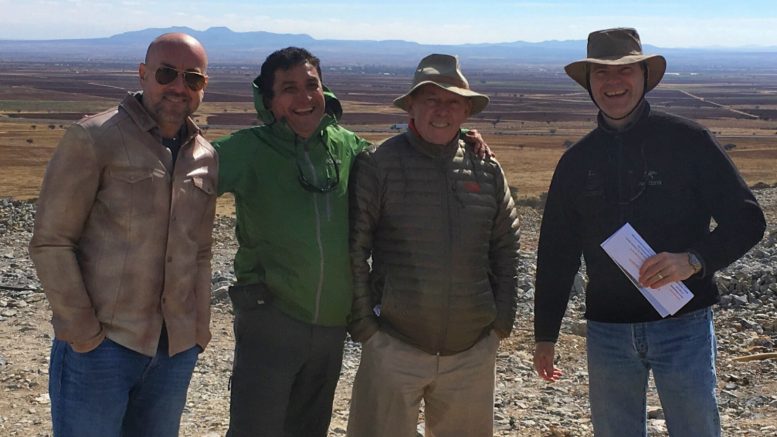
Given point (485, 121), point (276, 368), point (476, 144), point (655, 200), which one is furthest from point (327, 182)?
point (485, 121)

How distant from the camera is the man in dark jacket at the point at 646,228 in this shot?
318cm

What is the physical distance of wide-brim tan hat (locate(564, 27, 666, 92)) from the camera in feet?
11.0

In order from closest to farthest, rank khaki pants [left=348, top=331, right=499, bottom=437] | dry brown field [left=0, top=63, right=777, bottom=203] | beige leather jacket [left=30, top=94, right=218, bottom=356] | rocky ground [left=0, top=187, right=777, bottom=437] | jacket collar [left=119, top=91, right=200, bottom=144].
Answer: beige leather jacket [left=30, top=94, right=218, bottom=356]
jacket collar [left=119, top=91, right=200, bottom=144]
khaki pants [left=348, top=331, right=499, bottom=437]
rocky ground [left=0, top=187, right=777, bottom=437]
dry brown field [left=0, top=63, right=777, bottom=203]

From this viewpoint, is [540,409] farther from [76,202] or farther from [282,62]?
[76,202]

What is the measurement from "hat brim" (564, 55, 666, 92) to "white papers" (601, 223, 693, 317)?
25.6 inches

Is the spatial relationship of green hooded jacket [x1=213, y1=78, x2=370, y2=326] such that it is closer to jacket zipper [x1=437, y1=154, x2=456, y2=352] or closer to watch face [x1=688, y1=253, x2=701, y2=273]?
jacket zipper [x1=437, y1=154, x2=456, y2=352]

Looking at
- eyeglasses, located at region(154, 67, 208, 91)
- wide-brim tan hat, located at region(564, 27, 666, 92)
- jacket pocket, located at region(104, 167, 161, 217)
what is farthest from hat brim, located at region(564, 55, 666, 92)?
jacket pocket, located at region(104, 167, 161, 217)

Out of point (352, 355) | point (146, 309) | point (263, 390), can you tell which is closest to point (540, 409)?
point (352, 355)

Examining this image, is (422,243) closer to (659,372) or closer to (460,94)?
(460,94)

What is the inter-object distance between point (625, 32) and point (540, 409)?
3.16 metres

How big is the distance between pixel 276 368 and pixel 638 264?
61.5 inches

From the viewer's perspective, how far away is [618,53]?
11.1ft

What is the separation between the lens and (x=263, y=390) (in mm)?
3611

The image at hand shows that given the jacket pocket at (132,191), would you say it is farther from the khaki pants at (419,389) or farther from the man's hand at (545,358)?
the man's hand at (545,358)
